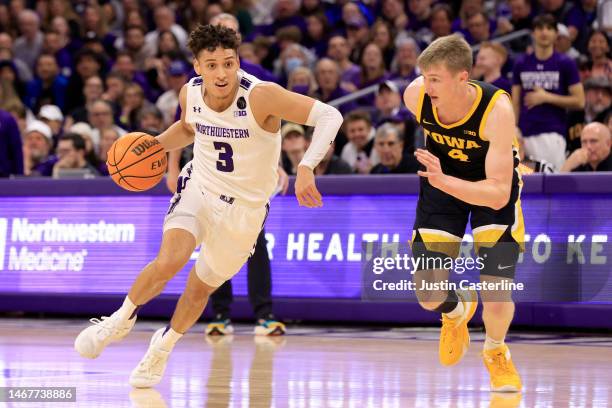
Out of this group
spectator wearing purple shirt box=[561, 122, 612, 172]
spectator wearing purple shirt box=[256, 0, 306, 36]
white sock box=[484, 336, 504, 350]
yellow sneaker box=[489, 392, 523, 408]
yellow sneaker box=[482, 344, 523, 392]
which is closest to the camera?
yellow sneaker box=[489, 392, 523, 408]

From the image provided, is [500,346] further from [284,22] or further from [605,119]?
[284,22]

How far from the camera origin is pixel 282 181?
1027 centimetres

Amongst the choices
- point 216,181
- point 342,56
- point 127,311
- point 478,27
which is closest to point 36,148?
point 342,56

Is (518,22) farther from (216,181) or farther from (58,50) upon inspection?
(216,181)

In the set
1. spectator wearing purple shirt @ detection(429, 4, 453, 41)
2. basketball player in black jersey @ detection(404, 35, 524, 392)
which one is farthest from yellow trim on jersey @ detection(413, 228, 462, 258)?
spectator wearing purple shirt @ detection(429, 4, 453, 41)

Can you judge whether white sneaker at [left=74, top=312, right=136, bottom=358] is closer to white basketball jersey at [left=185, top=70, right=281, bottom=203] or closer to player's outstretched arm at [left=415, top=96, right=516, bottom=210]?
white basketball jersey at [left=185, top=70, right=281, bottom=203]

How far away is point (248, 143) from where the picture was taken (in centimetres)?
692

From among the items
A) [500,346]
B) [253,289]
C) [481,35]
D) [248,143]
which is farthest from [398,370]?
[481,35]

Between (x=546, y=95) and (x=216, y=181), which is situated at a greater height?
(x=546, y=95)

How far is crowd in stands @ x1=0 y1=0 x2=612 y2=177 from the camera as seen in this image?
1191 cm

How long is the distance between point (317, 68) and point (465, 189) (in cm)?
861

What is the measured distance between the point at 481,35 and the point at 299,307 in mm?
5439

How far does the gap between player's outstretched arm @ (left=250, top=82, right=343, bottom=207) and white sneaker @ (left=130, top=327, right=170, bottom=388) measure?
4.59 ft

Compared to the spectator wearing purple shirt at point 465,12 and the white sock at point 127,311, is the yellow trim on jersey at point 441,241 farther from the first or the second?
the spectator wearing purple shirt at point 465,12
